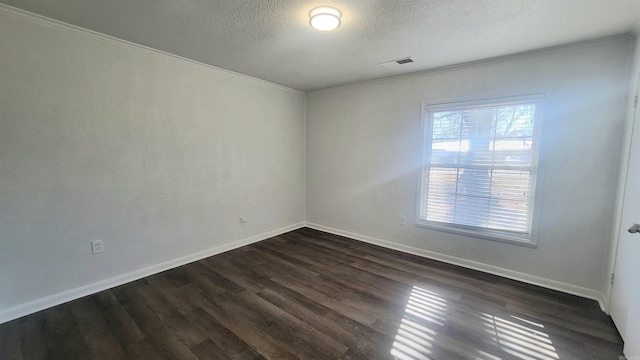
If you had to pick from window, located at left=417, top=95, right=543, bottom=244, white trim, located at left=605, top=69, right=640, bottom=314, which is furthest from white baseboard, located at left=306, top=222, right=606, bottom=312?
window, located at left=417, top=95, right=543, bottom=244

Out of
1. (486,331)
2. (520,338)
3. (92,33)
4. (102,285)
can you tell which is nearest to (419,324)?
(486,331)

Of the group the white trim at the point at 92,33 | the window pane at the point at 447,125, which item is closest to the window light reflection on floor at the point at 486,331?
the window pane at the point at 447,125

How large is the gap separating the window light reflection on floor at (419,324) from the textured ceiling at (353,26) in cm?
237

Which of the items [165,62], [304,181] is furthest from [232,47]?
→ [304,181]

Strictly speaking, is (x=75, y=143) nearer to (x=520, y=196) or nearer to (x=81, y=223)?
(x=81, y=223)

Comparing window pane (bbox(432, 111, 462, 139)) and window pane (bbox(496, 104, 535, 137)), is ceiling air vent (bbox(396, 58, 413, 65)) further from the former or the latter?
window pane (bbox(496, 104, 535, 137))

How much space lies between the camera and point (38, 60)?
2.08 m

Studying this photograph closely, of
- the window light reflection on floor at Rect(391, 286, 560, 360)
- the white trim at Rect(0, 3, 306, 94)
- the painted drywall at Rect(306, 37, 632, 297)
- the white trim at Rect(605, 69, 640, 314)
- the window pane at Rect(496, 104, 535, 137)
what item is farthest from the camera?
the window pane at Rect(496, 104, 535, 137)

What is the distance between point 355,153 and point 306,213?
1.50 meters

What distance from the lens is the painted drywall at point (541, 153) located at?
2.31 meters

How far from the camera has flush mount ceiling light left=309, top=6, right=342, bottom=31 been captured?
72.9 inches

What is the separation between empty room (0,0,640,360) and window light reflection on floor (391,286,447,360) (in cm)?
2

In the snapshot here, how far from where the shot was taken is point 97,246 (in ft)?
8.04

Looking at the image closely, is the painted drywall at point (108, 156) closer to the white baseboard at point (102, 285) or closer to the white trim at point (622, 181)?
the white baseboard at point (102, 285)
